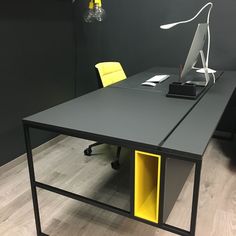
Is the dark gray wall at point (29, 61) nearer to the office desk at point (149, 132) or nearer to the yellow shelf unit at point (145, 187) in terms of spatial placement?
the office desk at point (149, 132)

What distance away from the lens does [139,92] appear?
7.15 feet

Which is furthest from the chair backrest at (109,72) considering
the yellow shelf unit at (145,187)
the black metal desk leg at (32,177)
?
the yellow shelf unit at (145,187)

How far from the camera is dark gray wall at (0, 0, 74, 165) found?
2547mm

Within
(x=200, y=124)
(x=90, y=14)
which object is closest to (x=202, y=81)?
(x=200, y=124)

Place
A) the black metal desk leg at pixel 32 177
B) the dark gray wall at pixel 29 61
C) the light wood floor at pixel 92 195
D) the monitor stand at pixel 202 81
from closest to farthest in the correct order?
the black metal desk leg at pixel 32 177, the light wood floor at pixel 92 195, the monitor stand at pixel 202 81, the dark gray wall at pixel 29 61

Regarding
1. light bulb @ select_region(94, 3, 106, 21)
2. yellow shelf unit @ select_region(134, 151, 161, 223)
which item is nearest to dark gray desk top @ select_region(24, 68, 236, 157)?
yellow shelf unit @ select_region(134, 151, 161, 223)

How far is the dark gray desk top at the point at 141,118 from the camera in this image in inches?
51.9

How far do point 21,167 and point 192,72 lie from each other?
2.02m

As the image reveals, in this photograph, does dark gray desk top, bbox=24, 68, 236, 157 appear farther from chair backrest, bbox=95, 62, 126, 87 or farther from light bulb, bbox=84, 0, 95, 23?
light bulb, bbox=84, 0, 95, 23

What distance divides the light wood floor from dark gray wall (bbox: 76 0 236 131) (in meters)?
1.10

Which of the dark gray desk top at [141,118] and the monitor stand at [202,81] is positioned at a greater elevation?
the monitor stand at [202,81]

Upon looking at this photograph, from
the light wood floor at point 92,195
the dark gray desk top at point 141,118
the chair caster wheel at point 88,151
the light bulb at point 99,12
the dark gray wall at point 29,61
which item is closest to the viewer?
the dark gray desk top at point 141,118

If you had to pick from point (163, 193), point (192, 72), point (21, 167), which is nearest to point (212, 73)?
point (192, 72)

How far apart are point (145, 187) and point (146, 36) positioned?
7.55 feet
